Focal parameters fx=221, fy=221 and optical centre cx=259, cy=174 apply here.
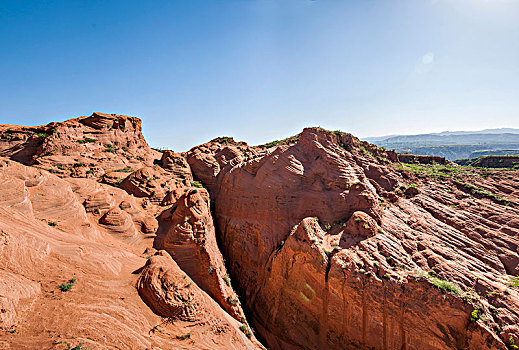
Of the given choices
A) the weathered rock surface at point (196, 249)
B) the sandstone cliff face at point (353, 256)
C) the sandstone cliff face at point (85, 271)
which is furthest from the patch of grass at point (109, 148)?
the weathered rock surface at point (196, 249)

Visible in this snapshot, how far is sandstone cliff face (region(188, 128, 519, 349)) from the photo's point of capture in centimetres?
1195

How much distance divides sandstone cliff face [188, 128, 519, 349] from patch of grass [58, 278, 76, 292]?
36.7 feet

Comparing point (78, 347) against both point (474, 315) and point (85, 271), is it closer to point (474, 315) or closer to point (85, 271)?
point (85, 271)

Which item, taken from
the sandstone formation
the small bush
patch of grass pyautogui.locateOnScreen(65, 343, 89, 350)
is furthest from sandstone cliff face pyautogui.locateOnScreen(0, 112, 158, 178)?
the small bush

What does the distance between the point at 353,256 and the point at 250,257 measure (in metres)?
8.10

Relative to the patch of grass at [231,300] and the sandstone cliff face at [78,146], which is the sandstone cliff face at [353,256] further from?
the sandstone cliff face at [78,146]

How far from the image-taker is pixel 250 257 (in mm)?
18219

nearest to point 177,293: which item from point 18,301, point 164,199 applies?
point 18,301

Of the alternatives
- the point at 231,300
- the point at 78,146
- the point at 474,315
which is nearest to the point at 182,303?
the point at 231,300

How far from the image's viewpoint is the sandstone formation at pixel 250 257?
381 inches

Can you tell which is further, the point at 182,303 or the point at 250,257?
the point at 250,257

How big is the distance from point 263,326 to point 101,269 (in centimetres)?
1135

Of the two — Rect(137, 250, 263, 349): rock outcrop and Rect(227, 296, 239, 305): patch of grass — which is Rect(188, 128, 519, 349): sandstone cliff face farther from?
Rect(137, 250, 263, 349): rock outcrop

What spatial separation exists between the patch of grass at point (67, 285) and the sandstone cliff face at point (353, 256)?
11171 millimetres
